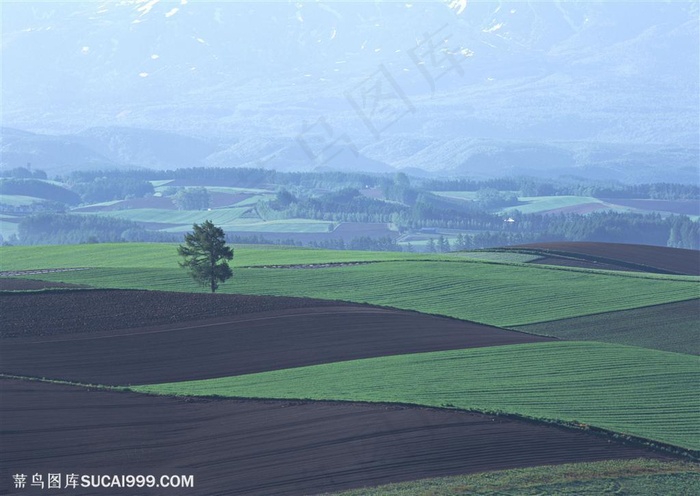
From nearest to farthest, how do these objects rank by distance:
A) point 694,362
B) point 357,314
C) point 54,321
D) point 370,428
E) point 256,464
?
point 256,464
point 370,428
point 694,362
point 54,321
point 357,314

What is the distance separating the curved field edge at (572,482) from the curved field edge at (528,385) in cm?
307

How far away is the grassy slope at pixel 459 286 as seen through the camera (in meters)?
72.4

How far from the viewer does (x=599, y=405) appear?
46.3m

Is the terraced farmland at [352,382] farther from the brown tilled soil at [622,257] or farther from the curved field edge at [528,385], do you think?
the brown tilled soil at [622,257]

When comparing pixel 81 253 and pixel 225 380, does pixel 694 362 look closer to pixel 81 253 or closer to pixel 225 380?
pixel 225 380

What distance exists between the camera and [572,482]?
3772 centimetres

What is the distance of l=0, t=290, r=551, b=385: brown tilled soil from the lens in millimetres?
52344

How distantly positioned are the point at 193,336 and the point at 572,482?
80.4 feet

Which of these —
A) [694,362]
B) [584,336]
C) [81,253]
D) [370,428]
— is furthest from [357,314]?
[81,253]

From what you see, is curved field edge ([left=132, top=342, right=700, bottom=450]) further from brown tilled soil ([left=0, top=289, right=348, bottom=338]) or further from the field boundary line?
brown tilled soil ([left=0, top=289, right=348, bottom=338])

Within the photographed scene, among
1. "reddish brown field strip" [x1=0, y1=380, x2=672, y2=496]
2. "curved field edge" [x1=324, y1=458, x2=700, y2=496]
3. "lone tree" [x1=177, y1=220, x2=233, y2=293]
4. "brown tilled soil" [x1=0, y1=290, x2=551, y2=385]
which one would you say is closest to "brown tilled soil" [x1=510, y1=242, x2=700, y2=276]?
"lone tree" [x1=177, y1=220, x2=233, y2=293]

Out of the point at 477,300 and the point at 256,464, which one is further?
the point at 477,300

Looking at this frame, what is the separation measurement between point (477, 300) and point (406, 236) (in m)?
114

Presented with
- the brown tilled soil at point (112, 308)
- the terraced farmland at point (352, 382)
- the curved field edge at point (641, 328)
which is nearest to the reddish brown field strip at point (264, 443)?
the terraced farmland at point (352, 382)
